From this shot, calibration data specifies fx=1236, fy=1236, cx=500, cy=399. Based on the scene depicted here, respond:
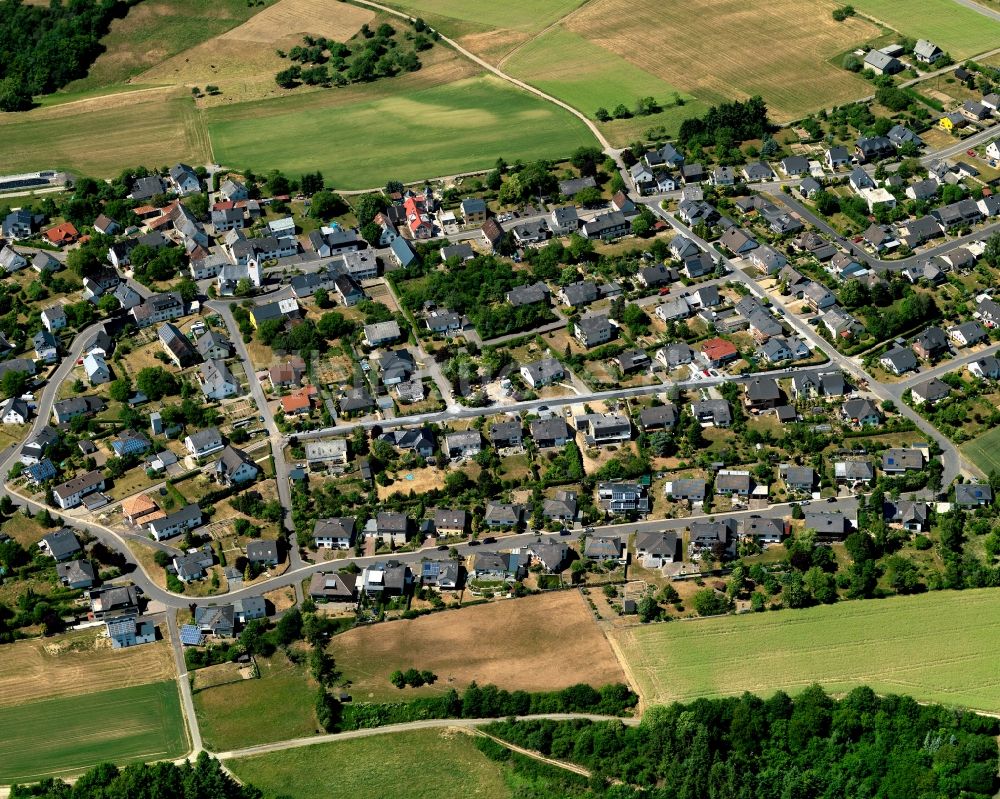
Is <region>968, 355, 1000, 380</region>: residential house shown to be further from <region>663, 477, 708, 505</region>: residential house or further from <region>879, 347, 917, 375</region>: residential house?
<region>663, 477, 708, 505</region>: residential house

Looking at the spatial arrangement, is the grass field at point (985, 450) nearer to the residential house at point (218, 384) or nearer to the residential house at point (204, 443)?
the residential house at point (204, 443)

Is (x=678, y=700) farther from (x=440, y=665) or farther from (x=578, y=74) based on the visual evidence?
(x=578, y=74)

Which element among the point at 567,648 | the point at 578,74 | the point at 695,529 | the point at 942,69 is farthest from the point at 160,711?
the point at 942,69

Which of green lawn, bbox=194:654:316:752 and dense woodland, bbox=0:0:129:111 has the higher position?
dense woodland, bbox=0:0:129:111

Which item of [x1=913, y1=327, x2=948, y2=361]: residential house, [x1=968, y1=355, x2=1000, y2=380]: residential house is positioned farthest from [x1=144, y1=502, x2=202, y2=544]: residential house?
[x1=968, y1=355, x2=1000, y2=380]: residential house

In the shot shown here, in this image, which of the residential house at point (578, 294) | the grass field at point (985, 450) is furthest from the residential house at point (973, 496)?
the residential house at point (578, 294)
